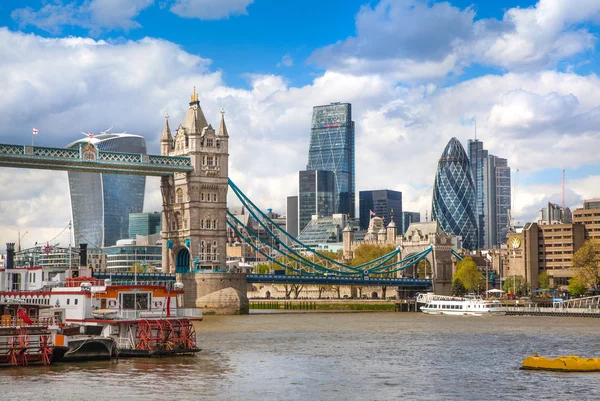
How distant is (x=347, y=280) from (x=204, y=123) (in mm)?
32283

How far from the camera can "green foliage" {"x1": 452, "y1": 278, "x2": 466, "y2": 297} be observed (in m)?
186

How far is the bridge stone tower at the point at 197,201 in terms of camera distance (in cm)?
12594

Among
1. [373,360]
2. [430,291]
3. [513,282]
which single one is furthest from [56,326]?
[513,282]

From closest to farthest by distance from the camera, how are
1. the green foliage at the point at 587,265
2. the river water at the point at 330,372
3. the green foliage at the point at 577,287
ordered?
1. the river water at the point at 330,372
2. the green foliage at the point at 587,265
3. the green foliage at the point at 577,287

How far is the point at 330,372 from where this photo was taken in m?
54.3

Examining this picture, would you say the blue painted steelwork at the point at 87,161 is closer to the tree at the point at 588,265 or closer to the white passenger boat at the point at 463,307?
the white passenger boat at the point at 463,307

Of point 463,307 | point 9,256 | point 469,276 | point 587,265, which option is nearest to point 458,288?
point 469,276

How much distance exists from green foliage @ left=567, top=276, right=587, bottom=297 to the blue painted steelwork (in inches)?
2604

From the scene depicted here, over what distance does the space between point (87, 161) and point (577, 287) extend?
8109 cm

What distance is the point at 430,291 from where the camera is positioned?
16812 centimetres

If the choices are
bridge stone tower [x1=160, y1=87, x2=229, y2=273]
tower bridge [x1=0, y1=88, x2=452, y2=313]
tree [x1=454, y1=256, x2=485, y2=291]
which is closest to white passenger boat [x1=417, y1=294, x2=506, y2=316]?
tower bridge [x1=0, y1=88, x2=452, y2=313]

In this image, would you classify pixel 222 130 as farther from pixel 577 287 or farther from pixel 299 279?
pixel 577 287

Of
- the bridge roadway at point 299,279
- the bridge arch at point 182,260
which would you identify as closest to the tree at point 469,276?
the bridge roadway at point 299,279

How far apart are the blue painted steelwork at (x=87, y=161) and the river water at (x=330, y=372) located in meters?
39.2
